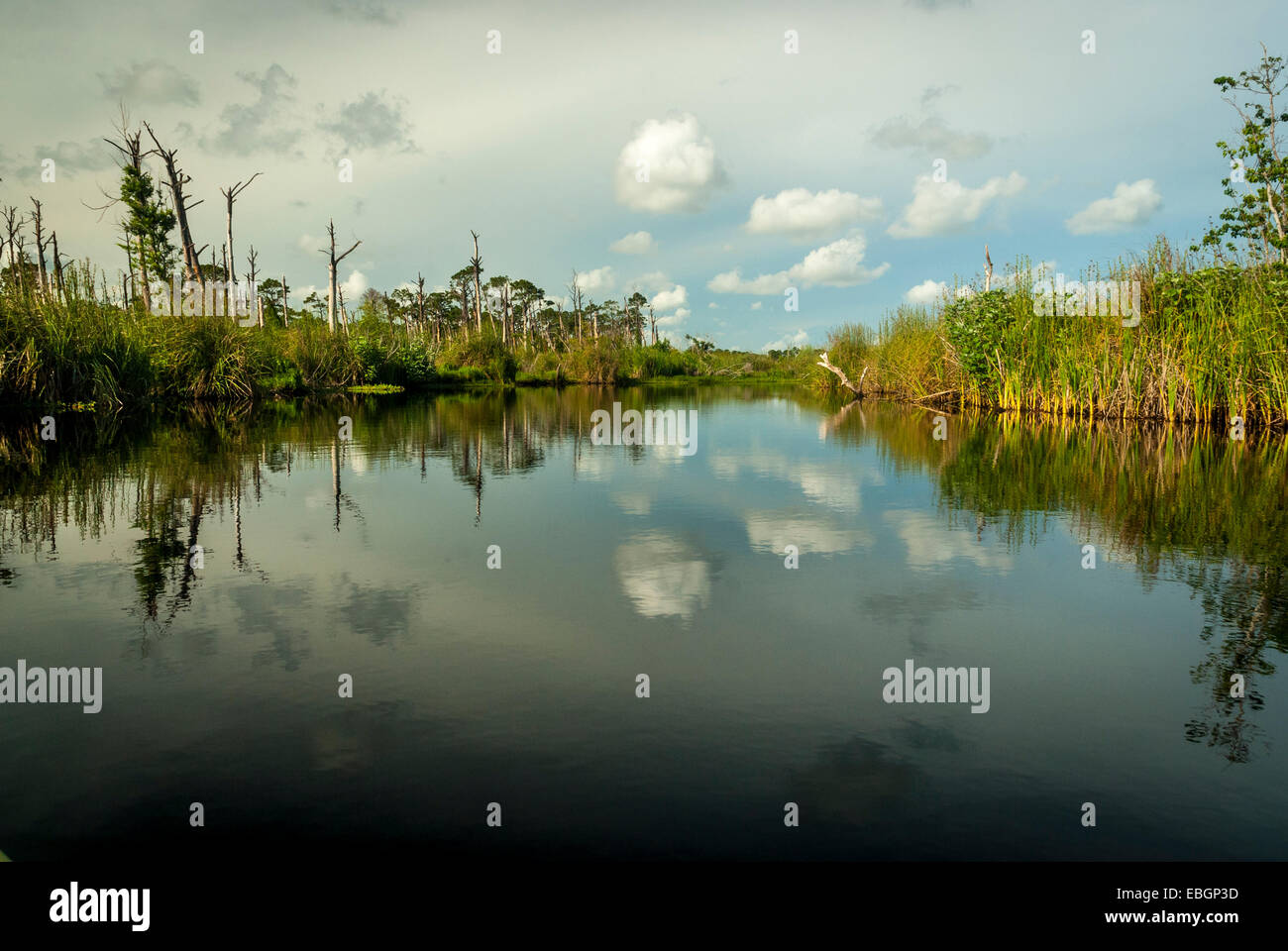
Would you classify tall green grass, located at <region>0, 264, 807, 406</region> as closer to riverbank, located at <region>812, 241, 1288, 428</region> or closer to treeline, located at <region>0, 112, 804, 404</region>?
treeline, located at <region>0, 112, 804, 404</region>

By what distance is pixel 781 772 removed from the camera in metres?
3.44

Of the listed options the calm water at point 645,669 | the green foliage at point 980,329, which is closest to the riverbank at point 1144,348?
the green foliage at point 980,329

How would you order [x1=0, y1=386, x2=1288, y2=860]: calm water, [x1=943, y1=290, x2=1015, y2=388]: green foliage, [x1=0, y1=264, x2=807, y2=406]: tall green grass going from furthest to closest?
[x1=943, y1=290, x2=1015, y2=388]: green foliage
[x1=0, y1=264, x2=807, y2=406]: tall green grass
[x1=0, y1=386, x2=1288, y2=860]: calm water

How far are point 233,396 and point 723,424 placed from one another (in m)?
17.7

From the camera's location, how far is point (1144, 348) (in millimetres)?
18250

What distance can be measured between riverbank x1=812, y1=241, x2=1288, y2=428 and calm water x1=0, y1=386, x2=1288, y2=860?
840 centimetres

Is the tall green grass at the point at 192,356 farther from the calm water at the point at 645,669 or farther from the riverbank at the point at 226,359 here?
the calm water at the point at 645,669

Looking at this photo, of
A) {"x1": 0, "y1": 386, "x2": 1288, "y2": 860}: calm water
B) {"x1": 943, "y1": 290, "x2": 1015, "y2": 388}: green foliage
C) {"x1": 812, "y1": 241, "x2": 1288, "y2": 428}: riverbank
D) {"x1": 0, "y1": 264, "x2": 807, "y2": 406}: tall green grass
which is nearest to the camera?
{"x1": 0, "y1": 386, "x2": 1288, "y2": 860}: calm water

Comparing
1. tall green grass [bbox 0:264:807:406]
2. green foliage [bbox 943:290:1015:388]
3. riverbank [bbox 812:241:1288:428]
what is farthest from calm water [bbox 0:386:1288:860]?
green foliage [bbox 943:290:1015:388]

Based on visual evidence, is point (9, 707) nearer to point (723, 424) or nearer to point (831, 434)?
point (831, 434)

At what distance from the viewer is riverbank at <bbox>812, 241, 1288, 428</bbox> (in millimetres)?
16422

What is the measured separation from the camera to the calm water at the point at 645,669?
10.2ft

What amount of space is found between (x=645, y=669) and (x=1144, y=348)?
18019 millimetres
